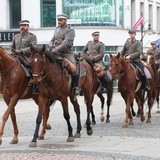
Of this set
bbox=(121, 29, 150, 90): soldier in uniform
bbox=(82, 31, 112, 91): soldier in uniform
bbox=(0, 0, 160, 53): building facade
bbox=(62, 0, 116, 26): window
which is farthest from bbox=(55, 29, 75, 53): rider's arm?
bbox=(62, 0, 116, 26): window

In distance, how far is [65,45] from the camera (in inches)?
558

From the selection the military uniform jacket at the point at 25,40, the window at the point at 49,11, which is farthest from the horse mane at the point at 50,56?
the window at the point at 49,11

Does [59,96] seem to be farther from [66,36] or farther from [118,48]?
[118,48]

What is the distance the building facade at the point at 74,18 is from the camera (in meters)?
49.0

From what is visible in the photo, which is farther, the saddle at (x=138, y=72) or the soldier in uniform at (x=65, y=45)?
the saddle at (x=138, y=72)

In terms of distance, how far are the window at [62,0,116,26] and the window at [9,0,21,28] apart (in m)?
4.63

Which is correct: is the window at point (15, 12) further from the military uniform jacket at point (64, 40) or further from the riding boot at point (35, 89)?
the riding boot at point (35, 89)

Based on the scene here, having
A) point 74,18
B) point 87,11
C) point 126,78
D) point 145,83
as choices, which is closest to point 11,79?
point 126,78

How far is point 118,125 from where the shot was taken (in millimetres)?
17844

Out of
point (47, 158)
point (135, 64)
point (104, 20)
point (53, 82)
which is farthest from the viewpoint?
point (104, 20)

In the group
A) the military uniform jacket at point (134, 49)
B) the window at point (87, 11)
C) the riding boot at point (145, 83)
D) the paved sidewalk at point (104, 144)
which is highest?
the window at point (87, 11)

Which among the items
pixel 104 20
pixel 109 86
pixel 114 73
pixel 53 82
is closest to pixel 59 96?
pixel 53 82

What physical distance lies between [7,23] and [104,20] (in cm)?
888

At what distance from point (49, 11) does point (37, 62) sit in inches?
1463
